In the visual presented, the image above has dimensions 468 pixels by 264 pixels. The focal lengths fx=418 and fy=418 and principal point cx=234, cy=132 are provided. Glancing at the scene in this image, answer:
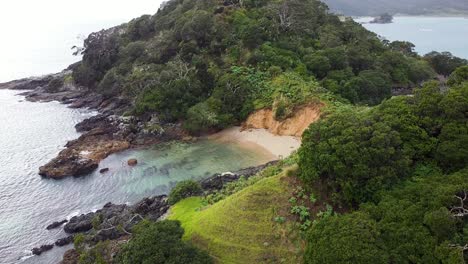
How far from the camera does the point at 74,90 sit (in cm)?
7950

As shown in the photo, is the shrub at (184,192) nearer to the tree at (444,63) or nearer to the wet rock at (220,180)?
the wet rock at (220,180)

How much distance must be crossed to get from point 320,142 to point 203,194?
37.2 ft

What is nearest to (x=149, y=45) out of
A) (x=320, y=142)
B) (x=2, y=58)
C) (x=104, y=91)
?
(x=104, y=91)

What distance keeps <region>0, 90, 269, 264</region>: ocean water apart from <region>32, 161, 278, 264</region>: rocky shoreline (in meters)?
0.92

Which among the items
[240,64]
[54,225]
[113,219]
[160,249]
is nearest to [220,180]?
[113,219]

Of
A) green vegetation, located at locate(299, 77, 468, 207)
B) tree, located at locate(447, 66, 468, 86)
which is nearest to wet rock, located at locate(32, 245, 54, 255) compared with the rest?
green vegetation, located at locate(299, 77, 468, 207)

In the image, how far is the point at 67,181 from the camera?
4366 centimetres

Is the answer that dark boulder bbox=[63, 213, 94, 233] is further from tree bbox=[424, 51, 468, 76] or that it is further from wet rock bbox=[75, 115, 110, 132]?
tree bbox=[424, 51, 468, 76]

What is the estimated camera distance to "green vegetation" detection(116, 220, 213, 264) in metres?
22.8

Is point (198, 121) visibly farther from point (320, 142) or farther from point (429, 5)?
point (429, 5)

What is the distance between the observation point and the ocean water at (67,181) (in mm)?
34719

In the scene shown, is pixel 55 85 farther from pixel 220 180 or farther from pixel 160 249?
pixel 160 249

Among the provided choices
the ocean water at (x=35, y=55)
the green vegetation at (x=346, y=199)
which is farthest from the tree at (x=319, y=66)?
the ocean water at (x=35, y=55)

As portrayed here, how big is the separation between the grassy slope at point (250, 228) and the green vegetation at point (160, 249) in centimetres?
195
